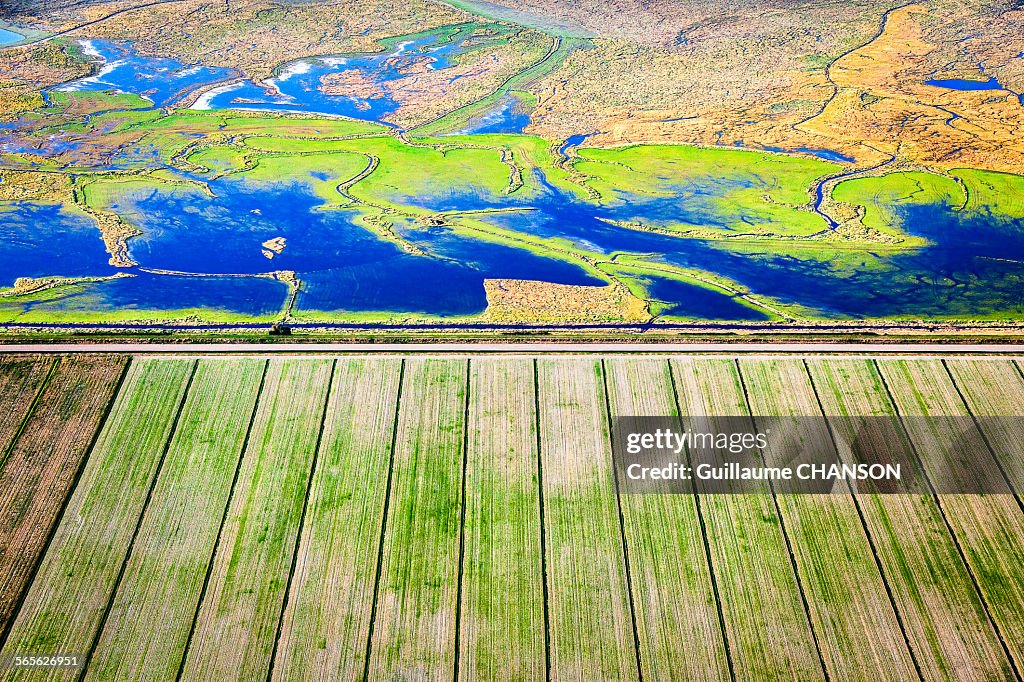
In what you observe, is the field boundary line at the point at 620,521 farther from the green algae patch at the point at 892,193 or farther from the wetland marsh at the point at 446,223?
the green algae patch at the point at 892,193

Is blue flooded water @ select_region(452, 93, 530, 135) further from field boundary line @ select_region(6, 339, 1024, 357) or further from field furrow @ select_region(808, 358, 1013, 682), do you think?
field furrow @ select_region(808, 358, 1013, 682)

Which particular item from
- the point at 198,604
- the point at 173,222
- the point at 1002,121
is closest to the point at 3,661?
the point at 198,604

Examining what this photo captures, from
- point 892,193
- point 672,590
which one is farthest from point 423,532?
point 892,193

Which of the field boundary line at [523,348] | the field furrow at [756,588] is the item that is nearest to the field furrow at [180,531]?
the field boundary line at [523,348]

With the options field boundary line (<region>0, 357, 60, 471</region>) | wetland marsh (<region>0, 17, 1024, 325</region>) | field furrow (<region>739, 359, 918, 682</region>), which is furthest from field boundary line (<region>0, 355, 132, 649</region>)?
field furrow (<region>739, 359, 918, 682</region>)

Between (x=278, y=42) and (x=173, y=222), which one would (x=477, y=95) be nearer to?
(x=278, y=42)

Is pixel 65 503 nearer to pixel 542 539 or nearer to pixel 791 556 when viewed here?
pixel 542 539
